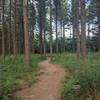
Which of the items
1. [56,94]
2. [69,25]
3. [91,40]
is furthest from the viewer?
[69,25]

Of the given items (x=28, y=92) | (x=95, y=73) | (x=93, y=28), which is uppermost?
(x=93, y=28)

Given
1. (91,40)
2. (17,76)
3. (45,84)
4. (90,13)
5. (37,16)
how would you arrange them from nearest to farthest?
(45,84) < (17,76) < (37,16) < (90,13) < (91,40)

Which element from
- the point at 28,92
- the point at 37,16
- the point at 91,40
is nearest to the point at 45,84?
the point at 28,92

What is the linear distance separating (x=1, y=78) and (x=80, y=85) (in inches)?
180

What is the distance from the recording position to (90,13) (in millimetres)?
47219

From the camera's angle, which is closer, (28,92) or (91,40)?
(28,92)

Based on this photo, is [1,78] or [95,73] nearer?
[95,73]

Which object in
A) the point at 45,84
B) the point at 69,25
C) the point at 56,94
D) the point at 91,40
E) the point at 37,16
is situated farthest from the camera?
the point at 69,25

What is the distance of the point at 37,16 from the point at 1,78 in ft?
99.2

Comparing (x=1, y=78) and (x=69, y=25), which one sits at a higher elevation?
(x=69, y=25)

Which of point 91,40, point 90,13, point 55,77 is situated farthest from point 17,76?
point 91,40

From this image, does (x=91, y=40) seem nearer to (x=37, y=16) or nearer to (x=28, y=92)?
(x=37, y=16)

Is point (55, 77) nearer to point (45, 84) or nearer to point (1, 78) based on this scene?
point (45, 84)

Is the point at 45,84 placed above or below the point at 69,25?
below
